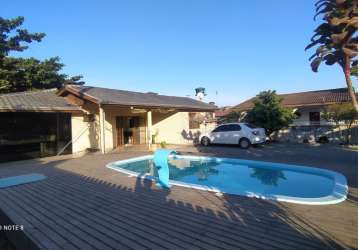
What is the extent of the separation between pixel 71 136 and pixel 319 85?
1044 inches

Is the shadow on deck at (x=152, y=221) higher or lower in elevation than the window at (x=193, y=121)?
lower

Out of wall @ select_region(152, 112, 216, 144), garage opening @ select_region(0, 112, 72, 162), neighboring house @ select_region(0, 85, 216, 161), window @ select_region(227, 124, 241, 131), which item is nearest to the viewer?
garage opening @ select_region(0, 112, 72, 162)

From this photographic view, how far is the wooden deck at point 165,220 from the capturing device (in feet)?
11.9

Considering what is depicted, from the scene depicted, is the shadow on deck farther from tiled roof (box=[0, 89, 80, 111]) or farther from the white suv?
the white suv

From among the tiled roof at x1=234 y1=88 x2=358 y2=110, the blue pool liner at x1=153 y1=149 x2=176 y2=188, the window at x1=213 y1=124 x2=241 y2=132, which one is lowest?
the blue pool liner at x1=153 y1=149 x2=176 y2=188

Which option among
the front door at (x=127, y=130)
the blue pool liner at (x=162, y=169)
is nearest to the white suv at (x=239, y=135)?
the front door at (x=127, y=130)

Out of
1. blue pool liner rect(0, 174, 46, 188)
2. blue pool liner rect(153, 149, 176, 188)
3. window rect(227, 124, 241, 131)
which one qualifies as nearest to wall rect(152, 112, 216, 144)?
window rect(227, 124, 241, 131)

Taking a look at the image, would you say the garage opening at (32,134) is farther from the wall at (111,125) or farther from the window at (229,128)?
the window at (229,128)

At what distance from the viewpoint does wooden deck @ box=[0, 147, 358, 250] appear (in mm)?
3641

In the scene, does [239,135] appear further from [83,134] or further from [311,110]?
[311,110]

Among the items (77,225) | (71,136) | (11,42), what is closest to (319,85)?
(71,136)

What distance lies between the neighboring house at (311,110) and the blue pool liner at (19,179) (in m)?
17.3

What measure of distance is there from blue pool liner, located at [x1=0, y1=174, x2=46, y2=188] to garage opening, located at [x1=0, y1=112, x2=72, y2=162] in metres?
4.82

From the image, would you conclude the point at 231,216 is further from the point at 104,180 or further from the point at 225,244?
Answer: the point at 104,180
